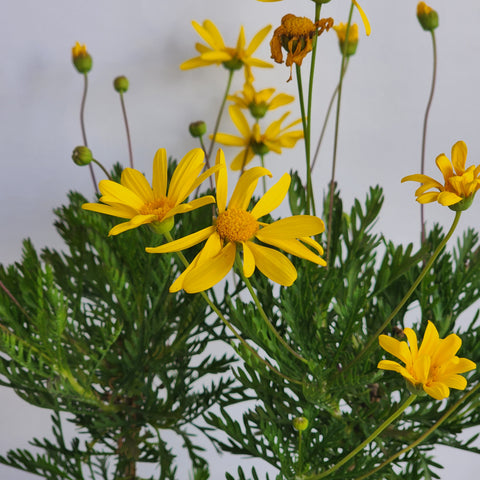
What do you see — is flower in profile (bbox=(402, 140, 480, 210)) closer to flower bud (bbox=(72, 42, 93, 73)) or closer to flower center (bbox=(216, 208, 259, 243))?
flower center (bbox=(216, 208, 259, 243))

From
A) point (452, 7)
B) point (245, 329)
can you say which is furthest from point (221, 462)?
point (452, 7)

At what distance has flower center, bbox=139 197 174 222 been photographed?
40 centimetres

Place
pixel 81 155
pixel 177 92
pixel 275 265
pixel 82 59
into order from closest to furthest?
pixel 275 265, pixel 81 155, pixel 82 59, pixel 177 92

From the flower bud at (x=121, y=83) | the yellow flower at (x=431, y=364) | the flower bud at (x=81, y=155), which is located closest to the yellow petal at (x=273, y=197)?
the yellow flower at (x=431, y=364)

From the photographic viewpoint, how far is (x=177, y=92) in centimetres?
81

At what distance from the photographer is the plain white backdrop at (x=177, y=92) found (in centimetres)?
78

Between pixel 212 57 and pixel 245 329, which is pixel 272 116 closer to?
pixel 212 57

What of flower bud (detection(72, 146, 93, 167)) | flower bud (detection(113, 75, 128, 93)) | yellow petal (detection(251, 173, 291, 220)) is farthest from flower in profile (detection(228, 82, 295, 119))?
yellow petal (detection(251, 173, 291, 220))

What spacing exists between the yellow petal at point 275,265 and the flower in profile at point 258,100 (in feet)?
1.24

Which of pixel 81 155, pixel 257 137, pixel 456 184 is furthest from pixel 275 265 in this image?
pixel 257 137

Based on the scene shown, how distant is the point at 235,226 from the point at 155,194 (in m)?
0.07

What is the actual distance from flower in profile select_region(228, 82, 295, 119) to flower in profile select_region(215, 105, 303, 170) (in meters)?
0.01

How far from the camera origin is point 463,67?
0.83 meters

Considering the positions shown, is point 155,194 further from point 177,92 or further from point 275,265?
point 177,92
